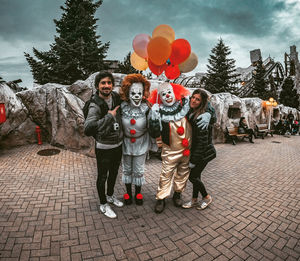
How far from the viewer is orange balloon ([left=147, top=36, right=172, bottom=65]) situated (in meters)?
2.45

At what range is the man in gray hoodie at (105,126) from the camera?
2.29 meters

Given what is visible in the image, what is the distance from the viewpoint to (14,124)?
6.50m

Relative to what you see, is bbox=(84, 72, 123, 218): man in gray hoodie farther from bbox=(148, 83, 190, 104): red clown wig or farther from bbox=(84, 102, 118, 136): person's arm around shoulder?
bbox=(148, 83, 190, 104): red clown wig

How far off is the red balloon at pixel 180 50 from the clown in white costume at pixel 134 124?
1.85ft

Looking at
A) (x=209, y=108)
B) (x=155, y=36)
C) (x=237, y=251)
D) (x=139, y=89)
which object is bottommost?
(x=237, y=251)

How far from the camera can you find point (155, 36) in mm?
2561

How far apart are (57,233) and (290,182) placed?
16.8 feet

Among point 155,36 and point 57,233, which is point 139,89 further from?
point 57,233

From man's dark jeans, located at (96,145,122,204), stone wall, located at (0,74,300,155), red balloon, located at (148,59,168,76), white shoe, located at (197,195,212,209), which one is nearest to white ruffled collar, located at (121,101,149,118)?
man's dark jeans, located at (96,145,122,204)

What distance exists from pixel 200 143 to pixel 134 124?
1021 mm

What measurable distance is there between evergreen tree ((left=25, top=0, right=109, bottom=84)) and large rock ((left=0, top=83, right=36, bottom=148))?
3469 mm

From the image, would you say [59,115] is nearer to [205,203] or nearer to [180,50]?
[180,50]

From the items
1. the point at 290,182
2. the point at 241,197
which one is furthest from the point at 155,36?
the point at 290,182

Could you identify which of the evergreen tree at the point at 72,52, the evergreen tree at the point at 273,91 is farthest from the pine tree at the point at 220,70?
the evergreen tree at the point at 72,52
